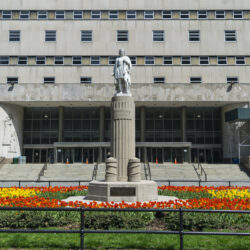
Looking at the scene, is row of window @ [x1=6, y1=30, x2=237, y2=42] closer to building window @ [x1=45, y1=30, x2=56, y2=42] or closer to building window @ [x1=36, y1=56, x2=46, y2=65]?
building window @ [x1=45, y1=30, x2=56, y2=42]

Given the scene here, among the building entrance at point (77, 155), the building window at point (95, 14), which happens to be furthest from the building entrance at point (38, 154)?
the building window at point (95, 14)

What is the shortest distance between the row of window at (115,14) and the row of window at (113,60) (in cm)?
560

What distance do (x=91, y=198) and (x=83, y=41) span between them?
33.7 meters

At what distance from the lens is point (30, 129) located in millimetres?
44062

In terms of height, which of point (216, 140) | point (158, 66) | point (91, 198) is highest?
point (158, 66)

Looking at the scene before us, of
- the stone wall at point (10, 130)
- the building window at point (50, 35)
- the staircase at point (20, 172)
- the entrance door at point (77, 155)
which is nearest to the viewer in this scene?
the staircase at point (20, 172)

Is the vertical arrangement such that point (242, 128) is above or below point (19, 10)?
below

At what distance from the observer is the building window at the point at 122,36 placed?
43.8 metres

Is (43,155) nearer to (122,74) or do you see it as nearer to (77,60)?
(77,60)

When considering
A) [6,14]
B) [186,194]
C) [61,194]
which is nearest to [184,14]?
[6,14]

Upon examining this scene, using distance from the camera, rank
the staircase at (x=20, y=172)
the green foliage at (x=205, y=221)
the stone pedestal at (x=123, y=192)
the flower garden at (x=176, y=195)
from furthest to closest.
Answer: the staircase at (x=20, y=172) < the stone pedestal at (x=123, y=192) < the flower garden at (x=176, y=195) < the green foliage at (x=205, y=221)

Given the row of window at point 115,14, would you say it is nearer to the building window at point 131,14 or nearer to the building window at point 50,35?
the building window at point 131,14

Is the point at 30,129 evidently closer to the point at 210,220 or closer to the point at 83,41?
the point at 83,41
